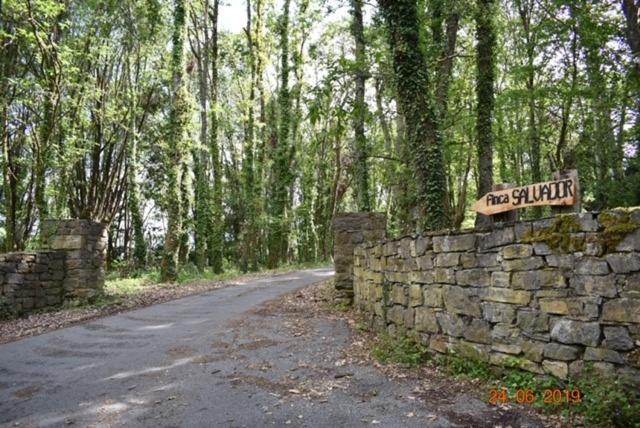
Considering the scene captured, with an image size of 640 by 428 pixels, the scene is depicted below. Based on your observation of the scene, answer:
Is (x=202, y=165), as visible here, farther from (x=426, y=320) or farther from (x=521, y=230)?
(x=521, y=230)

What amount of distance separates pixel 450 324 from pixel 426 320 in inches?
19.4

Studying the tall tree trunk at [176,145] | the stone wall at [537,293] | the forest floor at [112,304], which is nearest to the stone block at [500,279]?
the stone wall at [537,293]

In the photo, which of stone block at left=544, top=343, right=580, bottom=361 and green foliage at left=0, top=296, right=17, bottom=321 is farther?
green foliage at left=0, top=296, right=17, bottom=321

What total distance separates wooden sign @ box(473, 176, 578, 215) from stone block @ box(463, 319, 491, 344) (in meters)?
1.19

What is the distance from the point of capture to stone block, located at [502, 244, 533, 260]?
441cm

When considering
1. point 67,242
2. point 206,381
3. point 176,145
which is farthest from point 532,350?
point 176,145

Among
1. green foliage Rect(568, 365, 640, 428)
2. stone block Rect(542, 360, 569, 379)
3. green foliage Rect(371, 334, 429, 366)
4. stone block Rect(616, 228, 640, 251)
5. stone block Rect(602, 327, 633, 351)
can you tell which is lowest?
green foliage Rect(371, 334, 429, 366)

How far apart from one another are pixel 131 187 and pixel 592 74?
1709 cm

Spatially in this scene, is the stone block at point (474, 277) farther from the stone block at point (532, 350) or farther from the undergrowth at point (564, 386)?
the undergrowth at point (564, 386)

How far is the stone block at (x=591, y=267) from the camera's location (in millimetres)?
3797

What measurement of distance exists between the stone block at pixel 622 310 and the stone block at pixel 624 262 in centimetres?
24

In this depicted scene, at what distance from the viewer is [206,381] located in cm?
538

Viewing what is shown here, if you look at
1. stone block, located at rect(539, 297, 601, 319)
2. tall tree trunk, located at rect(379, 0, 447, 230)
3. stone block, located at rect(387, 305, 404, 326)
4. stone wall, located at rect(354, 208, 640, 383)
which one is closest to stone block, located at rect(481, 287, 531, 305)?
stone wall, located at rect(354, 208, 640, 383)

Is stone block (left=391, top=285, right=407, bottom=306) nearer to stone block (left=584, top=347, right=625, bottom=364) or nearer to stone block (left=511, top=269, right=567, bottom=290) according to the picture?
stone block (left=511, top=269, right=567, bottom=290)
